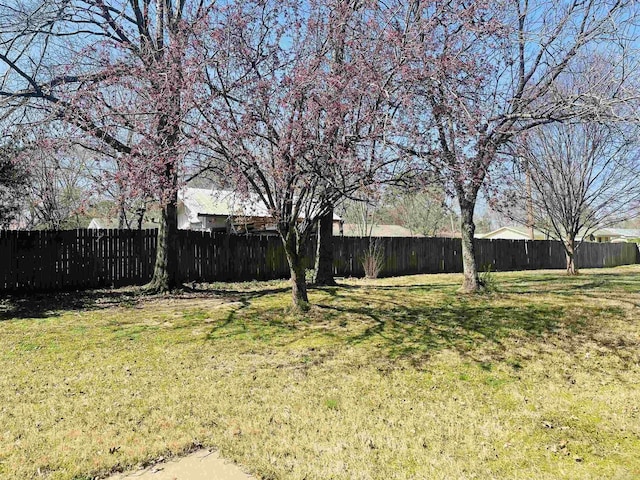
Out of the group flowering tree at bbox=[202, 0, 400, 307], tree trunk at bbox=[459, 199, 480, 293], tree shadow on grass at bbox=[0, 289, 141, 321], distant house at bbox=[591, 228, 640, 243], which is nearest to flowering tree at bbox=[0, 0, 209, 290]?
flowering tree at bbox=[202, 0, 400, 307]

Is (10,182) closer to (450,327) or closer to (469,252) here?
(450,327)

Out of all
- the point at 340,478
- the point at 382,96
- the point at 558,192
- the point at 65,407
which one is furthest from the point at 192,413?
the point at 558,192

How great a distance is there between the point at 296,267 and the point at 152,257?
5.61 metres

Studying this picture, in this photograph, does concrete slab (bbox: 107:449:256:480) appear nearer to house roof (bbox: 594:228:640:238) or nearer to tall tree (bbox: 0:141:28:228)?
tall tree (bbox: 0:141:28:228)

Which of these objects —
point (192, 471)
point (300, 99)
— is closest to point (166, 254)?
point (300, 99)

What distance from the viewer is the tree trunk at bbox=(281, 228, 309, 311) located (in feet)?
21.2

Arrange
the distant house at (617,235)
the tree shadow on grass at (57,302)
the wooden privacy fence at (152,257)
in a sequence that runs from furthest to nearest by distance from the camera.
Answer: the distant house at (617,235)
the wooden privacy fence at (152,257)
the tree shadow on grass at (57,302)

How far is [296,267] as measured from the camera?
669 cm

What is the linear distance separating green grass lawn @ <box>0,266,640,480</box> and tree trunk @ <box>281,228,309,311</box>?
24 cm

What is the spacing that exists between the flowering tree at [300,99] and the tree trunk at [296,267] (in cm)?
60

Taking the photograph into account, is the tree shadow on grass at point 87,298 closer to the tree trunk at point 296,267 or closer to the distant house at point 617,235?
the tree trunk at point 296,267

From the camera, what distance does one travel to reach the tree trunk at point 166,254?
9562mm

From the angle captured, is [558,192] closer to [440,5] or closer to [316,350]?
[440,5]

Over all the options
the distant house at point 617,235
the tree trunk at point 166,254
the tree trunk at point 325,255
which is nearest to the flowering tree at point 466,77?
the tree trunk at point 325,255
